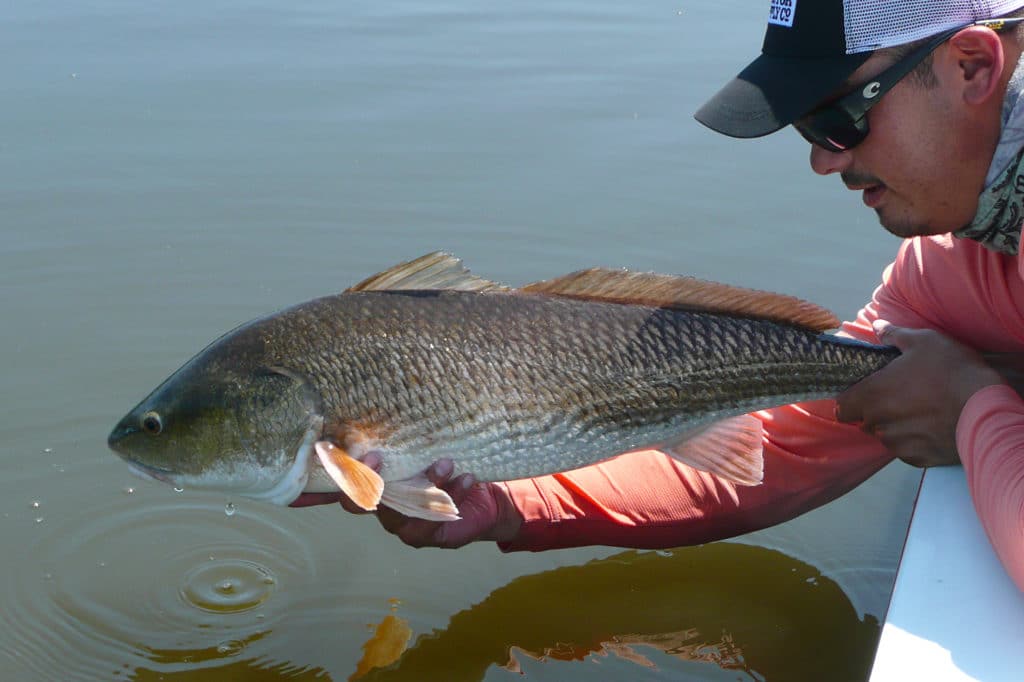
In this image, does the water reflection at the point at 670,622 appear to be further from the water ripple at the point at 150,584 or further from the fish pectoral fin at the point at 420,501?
the fish pectoral fin at the point at 420,501

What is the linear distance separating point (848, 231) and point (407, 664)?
12.4 feet

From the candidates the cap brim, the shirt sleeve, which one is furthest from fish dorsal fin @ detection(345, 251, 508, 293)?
the shirt sleeve

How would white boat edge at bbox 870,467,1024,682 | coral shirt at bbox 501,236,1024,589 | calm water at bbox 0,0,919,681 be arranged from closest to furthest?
white boat edge at bbox 870,467,1024,682 < coral shirt at bbox 501,236,1024,589 < calm water at bbox 0,0,919,681

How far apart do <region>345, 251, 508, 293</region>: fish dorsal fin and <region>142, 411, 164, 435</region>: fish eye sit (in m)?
0.58

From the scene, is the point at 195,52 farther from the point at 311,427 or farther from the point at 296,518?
the point at 311,427

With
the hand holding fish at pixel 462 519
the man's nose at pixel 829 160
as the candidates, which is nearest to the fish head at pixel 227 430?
the hand holding fish at pixel 462 519

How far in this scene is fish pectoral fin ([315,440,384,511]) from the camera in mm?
2865

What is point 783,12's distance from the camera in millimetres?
2965

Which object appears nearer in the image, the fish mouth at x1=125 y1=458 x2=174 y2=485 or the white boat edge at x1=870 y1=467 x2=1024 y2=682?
the white boat edge at x1=870 y1=467 x2=1024 y2=682

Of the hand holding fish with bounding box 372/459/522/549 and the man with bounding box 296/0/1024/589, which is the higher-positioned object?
the man with bounding box 296/0/1024/589

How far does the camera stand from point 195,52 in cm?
841

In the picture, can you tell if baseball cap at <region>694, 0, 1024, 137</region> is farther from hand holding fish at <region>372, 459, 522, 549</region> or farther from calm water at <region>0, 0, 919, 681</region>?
calm water at <region>0, 0, 919, 681</region>

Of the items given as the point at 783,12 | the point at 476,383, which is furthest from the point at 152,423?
the point at 783,12

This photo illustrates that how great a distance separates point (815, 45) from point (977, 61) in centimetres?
37
